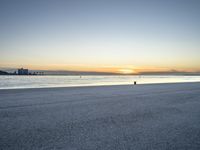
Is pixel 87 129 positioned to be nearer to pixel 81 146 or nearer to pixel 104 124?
pixel 104 124

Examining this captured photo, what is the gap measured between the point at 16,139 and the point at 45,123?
5.11 ft

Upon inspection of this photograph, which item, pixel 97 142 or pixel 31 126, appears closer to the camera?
pixel 97 142

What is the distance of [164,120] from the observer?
630cm

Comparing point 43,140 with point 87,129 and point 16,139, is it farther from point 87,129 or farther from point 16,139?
point 87,129

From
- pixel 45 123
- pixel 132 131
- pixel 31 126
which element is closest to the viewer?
pixel 132 131

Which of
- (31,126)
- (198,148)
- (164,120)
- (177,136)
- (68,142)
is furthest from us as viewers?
(164,120)

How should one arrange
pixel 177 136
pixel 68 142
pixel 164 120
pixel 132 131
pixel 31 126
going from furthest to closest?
pixel 164 120 < pixel 31 126 < pixel 132 131 < pixel 177 136 < pixel 68 142

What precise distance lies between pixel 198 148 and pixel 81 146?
99.2 inches

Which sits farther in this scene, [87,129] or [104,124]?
[104,124]

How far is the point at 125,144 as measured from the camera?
4.07m

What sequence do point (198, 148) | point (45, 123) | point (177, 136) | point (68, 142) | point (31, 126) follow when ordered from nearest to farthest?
point (198, 148) < point (68, 142) < point (177, 136) < point (31, 126) < point (45, 123)

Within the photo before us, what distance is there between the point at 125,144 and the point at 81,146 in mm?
991

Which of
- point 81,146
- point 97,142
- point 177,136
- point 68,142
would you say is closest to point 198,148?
point 177,136

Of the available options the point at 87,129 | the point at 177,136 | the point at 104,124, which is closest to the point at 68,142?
the point at 87,129
